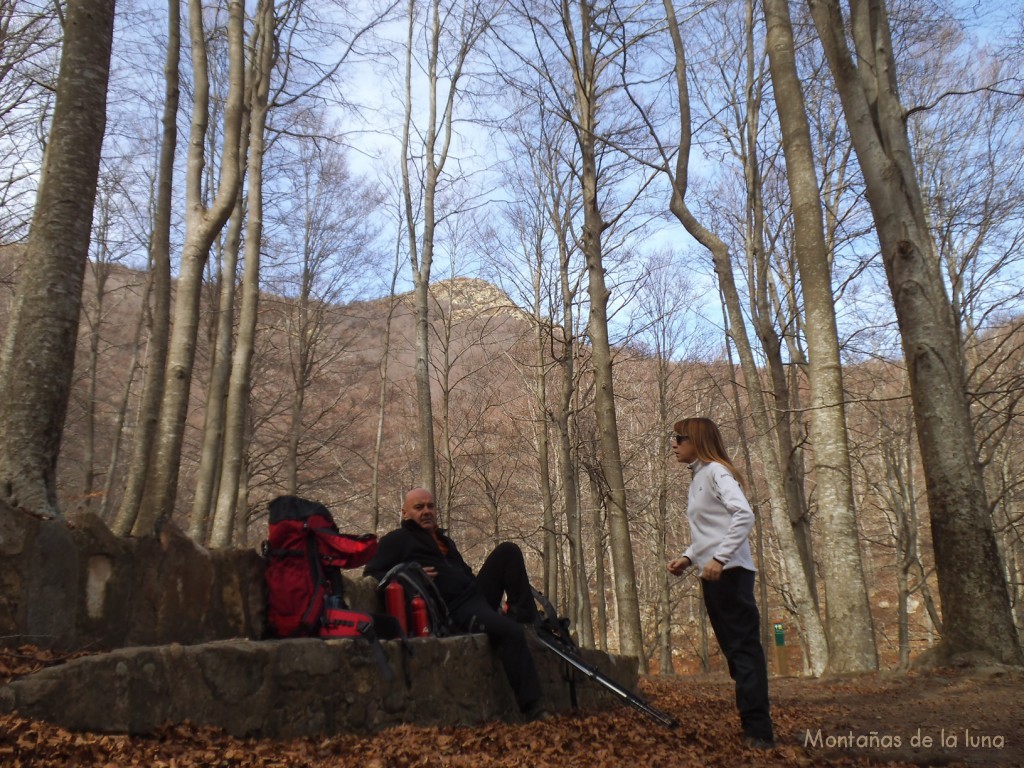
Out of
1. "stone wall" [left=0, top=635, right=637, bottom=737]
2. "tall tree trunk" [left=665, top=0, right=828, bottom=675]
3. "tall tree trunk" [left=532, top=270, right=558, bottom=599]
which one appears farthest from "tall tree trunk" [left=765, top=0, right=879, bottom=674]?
"tall tree trunk" [left=532, top=270, right=558, bottom=599]

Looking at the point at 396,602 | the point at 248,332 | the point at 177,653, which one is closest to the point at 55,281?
the point at 177,653

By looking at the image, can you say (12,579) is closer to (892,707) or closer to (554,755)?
(554,755)

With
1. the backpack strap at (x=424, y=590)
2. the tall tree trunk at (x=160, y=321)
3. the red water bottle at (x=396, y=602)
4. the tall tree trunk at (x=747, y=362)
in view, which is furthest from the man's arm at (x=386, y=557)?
the tall tree trunk at (x=747, y=362)

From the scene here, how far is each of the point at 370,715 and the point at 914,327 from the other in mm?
5332

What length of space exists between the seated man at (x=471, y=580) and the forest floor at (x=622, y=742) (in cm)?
49

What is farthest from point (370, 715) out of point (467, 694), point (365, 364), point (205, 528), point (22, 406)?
point (365, 364)

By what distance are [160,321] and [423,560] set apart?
223 inches

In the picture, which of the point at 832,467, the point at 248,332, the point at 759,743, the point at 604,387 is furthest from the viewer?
the point at 248,332

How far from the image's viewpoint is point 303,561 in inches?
164

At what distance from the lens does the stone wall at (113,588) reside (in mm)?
3248

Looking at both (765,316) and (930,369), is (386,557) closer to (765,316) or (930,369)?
(930,369)

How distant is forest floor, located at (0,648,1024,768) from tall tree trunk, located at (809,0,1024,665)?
53cm

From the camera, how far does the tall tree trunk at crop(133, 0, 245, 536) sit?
23.7 feet

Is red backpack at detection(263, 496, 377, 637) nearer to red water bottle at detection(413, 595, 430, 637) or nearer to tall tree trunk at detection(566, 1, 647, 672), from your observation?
red water bottle at detection(413, 595, 430, 637)
